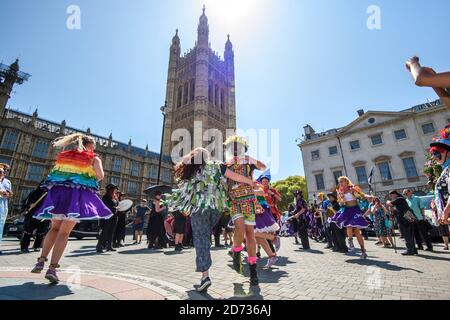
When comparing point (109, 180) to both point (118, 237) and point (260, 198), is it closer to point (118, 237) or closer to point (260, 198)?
point (118, 237)

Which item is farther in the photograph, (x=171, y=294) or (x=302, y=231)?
(x=302, y=231)

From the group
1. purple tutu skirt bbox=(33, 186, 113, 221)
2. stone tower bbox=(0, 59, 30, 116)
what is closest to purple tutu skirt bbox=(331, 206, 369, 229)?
purple tutu skirt bbox=(33, 186, 113, 221)

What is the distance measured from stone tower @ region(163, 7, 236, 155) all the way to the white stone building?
2654 cm

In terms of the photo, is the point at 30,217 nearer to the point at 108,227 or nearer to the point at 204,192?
the point at 108,227

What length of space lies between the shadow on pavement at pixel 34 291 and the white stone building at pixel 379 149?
24711mm

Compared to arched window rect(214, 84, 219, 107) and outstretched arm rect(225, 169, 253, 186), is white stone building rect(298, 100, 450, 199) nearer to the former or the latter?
outstretched arm rect(225, 169, 253, 186)

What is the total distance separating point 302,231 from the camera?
7973mm

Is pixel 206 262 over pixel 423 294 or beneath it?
over

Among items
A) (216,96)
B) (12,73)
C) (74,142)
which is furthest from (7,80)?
(216,96)

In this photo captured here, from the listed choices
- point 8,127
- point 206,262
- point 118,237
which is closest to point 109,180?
point 8,127

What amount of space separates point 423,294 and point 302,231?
5447 millimetres

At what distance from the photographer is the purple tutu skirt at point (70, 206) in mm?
2982

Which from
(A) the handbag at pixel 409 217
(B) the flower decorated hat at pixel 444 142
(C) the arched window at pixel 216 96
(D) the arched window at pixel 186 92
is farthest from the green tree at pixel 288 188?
(B) the flower decorated hat at pixel 444 142

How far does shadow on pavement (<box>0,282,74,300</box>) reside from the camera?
2.24 metres
